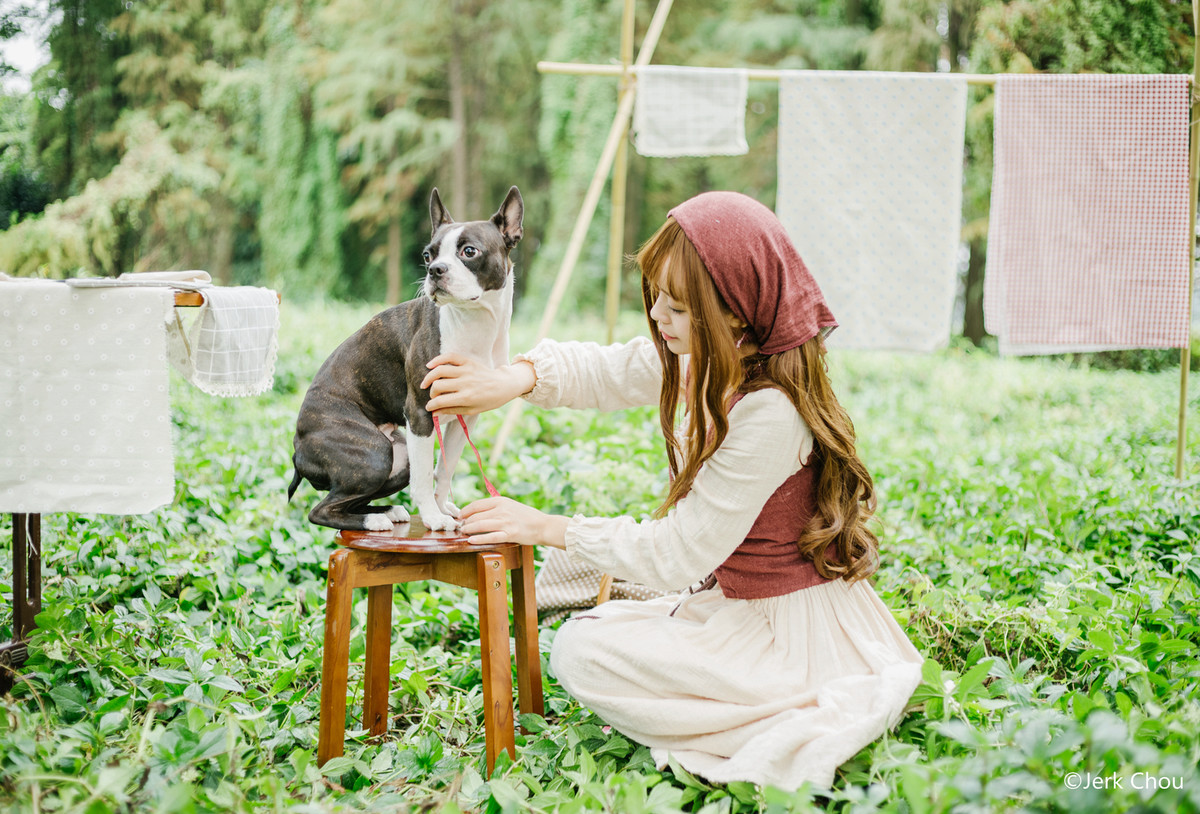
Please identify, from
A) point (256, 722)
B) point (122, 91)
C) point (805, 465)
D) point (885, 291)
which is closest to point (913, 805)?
point (805, 465)

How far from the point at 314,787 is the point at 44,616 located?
98 cm

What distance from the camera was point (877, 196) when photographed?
3795 millimetres

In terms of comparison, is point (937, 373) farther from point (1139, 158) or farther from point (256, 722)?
point (256, 722)

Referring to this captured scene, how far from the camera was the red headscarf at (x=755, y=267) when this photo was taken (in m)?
1.61

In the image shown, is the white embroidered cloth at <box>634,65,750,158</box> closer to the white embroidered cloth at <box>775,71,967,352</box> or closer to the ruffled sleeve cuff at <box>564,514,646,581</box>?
the white embroidered cloth at <box>775,71,967,352</box>

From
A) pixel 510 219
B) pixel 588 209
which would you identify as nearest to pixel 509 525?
pixel 510 219

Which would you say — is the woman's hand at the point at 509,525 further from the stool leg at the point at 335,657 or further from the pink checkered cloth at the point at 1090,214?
the pink checkered cloth at the point at 1090,214

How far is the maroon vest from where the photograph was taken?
5.77 feet

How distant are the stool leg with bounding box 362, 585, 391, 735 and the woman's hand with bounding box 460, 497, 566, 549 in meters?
0.38

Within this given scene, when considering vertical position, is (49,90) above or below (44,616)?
above

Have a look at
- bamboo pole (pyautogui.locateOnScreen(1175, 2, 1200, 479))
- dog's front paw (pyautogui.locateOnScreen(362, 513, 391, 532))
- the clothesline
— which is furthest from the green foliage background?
the clothesline

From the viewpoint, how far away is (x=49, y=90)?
21.4 feet

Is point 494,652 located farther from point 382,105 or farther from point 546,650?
point 382,105

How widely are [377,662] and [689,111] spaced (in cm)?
297
